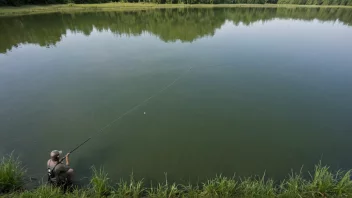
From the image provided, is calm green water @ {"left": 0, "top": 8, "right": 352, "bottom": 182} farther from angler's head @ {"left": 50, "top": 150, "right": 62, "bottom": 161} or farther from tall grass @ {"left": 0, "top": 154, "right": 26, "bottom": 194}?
angler's head @ {"left": 50, "top": 150, "right": 62, "bottom": 161}

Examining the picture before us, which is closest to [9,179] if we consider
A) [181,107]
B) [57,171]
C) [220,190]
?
[57,171]

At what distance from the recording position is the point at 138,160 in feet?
19.6

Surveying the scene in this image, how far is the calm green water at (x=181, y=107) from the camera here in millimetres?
6035

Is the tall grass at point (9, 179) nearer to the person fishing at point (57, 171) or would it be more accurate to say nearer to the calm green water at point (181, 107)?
the calm green water at point (181, 107)

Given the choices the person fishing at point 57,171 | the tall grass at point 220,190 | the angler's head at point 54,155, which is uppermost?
the angler's head at point 54,155

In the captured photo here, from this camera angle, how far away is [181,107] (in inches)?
334

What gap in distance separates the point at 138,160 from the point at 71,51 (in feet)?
40.4

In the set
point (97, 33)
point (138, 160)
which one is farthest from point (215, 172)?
point (97, 33)

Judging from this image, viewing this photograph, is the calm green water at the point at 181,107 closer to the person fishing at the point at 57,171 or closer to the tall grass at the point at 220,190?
the person fishing at the point at 57,171

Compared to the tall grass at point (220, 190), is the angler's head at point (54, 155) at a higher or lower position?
higher

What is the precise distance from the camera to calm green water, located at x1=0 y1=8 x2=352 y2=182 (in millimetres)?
6035

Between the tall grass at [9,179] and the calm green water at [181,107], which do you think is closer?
the tall grass at [9,179]

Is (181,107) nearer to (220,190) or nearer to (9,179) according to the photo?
(220,190)

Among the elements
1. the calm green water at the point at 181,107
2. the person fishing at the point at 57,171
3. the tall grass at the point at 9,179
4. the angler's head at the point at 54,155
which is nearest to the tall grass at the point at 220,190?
the calm green water at the point at 181,107
